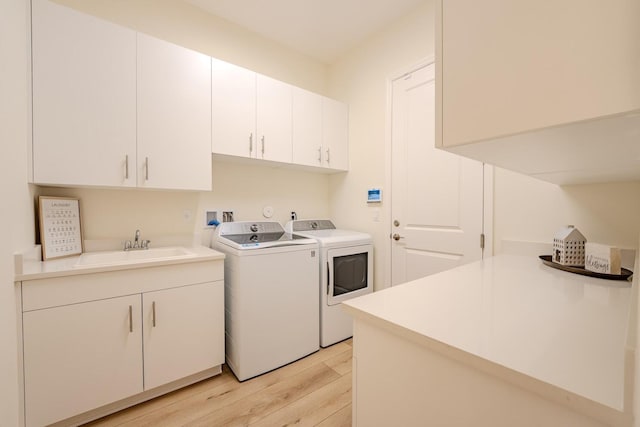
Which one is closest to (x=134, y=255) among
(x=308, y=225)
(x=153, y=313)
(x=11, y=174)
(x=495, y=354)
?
(x=153, y=313)

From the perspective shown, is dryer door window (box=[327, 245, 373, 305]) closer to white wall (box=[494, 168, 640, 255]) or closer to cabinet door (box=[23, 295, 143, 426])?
white wall (box=[494, 168, 640, 255])

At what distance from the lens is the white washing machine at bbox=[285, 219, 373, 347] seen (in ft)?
7.21

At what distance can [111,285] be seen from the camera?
1437 millimetres

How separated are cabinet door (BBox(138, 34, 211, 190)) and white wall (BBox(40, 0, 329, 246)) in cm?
36

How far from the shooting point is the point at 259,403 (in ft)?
5.18

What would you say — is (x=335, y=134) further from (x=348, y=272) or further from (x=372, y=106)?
(x=348, y=272)

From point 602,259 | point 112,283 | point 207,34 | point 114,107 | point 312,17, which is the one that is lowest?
point 112,283

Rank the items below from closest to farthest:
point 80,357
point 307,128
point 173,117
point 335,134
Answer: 1. point 80,357
2. point 173,117
3. point 307,128
4. point 335,134

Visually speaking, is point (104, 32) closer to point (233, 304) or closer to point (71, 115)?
point (71, 115)

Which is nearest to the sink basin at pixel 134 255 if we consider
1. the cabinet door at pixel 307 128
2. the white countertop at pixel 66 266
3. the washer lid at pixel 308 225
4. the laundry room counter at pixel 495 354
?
the white countertop at pixel 66 266

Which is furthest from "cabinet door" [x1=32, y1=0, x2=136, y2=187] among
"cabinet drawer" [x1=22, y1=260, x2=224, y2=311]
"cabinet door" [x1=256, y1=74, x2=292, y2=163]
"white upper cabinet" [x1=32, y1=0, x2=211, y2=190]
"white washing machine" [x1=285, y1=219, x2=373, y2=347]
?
"white washing machine" [x1=285, y1=219, x2=373, y2=347]

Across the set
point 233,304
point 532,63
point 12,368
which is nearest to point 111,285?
point 12,368

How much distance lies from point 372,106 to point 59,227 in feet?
8.54

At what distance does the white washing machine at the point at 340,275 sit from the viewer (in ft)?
7.21
